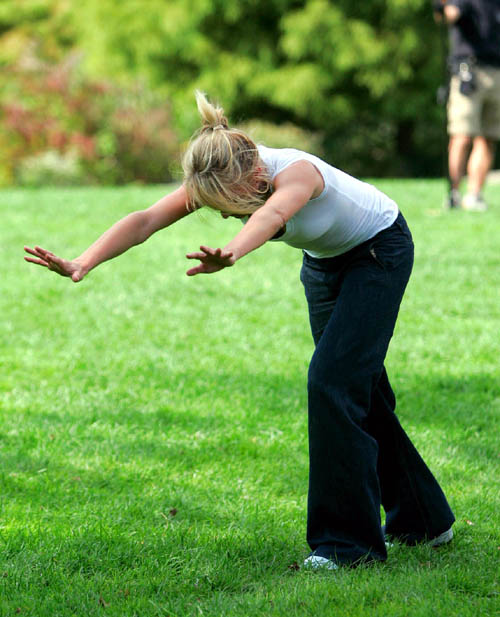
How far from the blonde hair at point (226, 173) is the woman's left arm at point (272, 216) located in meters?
0.07

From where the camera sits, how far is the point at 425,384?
5.23 meters

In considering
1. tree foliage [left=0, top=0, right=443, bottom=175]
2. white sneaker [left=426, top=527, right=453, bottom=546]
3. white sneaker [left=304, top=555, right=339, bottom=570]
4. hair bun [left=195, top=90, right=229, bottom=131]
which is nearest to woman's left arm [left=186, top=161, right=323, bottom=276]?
hair bun [left=195, top=90, right=229, bottom=131]

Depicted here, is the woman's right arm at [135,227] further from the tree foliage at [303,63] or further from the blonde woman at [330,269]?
the tree foliage at [303,63]

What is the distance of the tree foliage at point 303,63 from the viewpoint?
747 inches

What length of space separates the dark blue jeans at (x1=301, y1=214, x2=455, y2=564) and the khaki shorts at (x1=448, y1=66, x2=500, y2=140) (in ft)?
20.8

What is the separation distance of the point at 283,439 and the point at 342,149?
16846 millimetres

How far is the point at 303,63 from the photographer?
64.5 feet

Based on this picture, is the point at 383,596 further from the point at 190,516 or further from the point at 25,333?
the point at 25,333

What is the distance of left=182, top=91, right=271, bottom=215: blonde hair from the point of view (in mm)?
2891

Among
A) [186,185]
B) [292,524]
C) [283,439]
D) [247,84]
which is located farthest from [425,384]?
[247,84]

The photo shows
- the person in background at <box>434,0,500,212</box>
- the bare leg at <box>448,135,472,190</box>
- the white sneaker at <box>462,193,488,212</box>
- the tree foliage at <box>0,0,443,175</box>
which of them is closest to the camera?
the person in background at <box>434,0,500,212</box>

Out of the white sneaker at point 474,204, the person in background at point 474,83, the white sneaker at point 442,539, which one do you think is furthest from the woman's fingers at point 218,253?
the white sneaker at point 474,204

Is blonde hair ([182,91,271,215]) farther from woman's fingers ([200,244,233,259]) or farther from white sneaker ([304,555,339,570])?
white sneaker ([304,555,339,570])

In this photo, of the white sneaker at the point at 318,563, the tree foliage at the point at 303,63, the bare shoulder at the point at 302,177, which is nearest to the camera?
the bare shoulder at the point at 302,177
